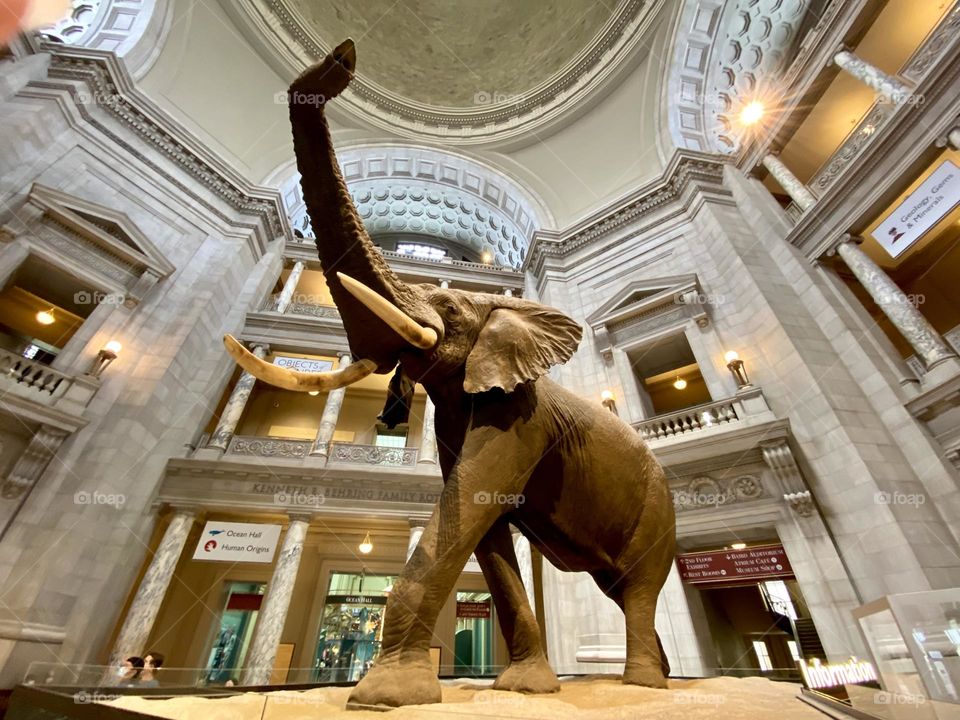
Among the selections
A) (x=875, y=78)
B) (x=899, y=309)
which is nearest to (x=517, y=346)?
(x=899, y=309)

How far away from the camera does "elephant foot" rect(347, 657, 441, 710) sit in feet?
4.37

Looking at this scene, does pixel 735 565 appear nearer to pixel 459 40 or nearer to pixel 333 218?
pixel 333 218

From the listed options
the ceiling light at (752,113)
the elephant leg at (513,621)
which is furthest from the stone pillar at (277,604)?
the ceiling light at (752,113)

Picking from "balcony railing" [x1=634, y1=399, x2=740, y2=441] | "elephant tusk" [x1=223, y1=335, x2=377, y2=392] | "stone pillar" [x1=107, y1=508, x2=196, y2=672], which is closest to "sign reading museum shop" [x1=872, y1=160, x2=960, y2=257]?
"balcony railing" [x1=634, y1=399, x2=740, y2=441]

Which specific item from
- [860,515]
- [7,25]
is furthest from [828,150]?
[7,25]

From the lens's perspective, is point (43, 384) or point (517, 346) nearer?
point (517, 346)

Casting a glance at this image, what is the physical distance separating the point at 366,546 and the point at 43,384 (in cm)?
753

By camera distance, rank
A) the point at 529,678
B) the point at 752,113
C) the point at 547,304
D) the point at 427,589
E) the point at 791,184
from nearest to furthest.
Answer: the point at 427,589 → the point at 529,678 → the point at 547,304 → the point at 791,184 → the point at 752,113

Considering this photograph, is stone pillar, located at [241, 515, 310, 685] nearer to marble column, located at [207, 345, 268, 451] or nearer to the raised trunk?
marble column, located at [207, 345, 268, 451]

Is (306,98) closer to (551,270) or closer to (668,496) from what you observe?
(668,496)

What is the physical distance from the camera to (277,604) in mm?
8672

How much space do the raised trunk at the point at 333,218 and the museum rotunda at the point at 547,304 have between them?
0.10 meters

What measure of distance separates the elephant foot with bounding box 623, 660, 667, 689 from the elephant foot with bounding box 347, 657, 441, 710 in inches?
40.3

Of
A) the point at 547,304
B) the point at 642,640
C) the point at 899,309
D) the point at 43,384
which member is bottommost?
the point at 642,640
